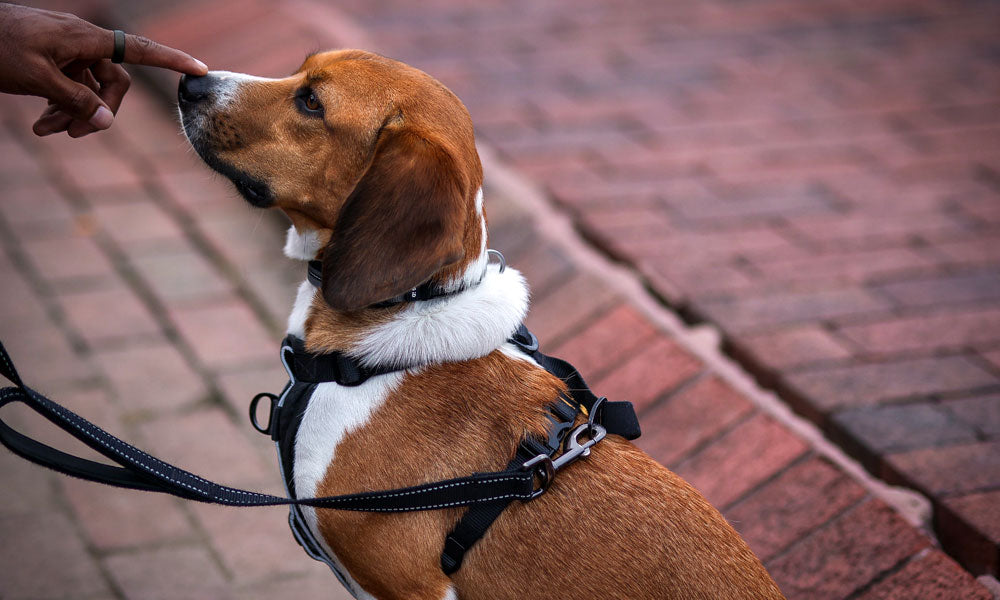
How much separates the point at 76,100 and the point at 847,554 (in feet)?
7.29

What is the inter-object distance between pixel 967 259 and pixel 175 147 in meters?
4.03

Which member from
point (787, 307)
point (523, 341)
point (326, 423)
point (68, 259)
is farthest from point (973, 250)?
point (68, 259)

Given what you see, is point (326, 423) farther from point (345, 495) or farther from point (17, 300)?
point (17, 300)

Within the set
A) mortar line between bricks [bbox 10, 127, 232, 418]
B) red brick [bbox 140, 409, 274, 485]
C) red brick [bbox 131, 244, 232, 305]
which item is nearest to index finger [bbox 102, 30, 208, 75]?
red brick [bbox 140, 409, 274, 485]

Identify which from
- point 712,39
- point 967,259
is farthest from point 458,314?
point 712,39

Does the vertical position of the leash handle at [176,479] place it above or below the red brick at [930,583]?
above

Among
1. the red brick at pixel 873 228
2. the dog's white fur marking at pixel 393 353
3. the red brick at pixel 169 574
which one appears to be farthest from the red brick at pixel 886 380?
the red brick at pixel 169 574

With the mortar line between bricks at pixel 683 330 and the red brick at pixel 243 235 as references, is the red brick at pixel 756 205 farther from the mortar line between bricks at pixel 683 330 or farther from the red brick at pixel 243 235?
the red brick at pixel 243 235

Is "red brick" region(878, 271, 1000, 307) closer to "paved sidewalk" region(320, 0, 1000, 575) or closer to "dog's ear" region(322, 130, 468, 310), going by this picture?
"paved sidewalk" region(320, 0, 1000, 575)

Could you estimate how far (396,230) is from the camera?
1.87m

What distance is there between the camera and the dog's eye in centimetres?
214

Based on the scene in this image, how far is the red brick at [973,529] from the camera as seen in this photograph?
240 centimetres

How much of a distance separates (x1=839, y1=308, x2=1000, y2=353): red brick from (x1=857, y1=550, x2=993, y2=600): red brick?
37.7 inches

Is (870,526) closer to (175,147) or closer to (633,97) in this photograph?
(633,97)
